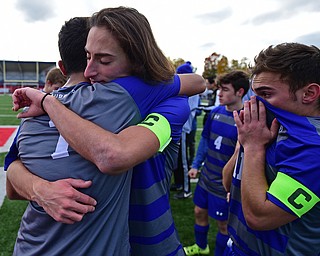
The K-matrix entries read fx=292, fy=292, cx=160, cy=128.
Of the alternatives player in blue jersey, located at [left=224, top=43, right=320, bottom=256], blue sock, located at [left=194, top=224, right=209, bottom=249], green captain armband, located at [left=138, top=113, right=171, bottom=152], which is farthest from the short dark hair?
blue sock, located at [left=194, top=224, right=209, bottom=249]

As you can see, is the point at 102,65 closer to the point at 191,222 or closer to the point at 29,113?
the point at 29,113

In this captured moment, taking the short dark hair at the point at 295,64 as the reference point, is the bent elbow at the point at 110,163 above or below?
Answer: below

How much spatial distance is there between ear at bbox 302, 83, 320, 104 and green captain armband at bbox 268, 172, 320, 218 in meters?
0.38

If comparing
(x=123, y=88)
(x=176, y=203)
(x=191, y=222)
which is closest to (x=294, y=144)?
(x=123, y=88)

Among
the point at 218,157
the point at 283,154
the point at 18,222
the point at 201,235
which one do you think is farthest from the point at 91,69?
the point at 18,222

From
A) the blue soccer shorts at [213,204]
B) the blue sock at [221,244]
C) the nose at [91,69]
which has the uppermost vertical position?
the nose at [91,69]

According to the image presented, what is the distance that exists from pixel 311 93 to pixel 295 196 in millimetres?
475

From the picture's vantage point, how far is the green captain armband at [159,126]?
1.12 meters

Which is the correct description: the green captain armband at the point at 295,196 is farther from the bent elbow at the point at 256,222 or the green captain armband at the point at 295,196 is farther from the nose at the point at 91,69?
the nose at the point at 91,69

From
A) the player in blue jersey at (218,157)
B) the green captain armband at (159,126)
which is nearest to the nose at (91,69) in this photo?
the green captain armband at (159,126)

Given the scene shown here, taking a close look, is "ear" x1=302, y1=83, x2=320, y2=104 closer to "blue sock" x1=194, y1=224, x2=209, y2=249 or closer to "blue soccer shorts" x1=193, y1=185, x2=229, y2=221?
"blue soccer shorts" x1=193, y1=185, x2=229, y2=221

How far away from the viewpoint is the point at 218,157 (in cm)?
328

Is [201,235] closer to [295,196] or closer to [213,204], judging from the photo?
[213,204]

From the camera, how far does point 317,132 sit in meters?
1.19
